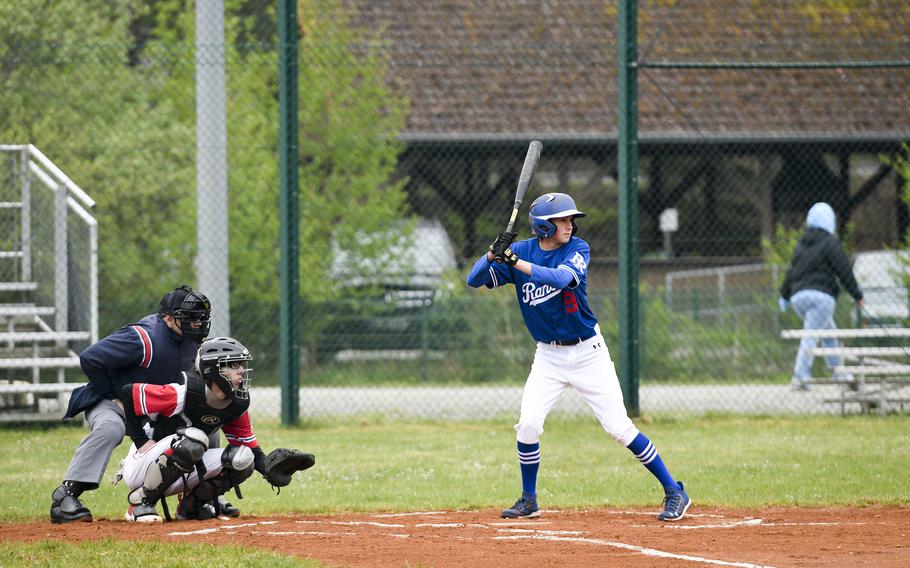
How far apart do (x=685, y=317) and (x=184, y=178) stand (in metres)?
6.17

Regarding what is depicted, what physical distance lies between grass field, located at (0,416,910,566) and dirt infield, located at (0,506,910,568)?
13.5 inches

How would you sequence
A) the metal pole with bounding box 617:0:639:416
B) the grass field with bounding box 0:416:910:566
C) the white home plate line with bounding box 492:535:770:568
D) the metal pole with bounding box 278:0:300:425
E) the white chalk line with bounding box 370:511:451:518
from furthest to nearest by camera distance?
the metal pole with bounding box 617:0:639:416, the metal pole with bounding box 278:0:300:425, the grass field with bounding box 0:416:910:566, the white chalk line with bounding box 370:511:451:518, the white home plate line with bounding box 492:535:770:568

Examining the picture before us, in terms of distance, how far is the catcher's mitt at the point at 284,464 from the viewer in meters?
6.78

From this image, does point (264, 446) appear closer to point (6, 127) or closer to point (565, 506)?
point (565, 506)

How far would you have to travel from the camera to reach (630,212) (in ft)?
37.9

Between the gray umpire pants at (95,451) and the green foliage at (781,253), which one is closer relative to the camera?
the gray umpire pants at (95,451)

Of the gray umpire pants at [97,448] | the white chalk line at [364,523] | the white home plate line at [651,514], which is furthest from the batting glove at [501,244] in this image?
the gray umpire pants at [97,448]

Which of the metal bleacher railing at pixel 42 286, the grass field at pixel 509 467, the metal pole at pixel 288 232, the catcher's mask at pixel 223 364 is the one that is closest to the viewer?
the catcher's mask at pixel 223 364

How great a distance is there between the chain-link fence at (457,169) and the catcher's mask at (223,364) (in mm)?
4537

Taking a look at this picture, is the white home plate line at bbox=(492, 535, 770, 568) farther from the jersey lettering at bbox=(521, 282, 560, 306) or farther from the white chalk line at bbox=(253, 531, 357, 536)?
the jersey lettering at bbox=(521, 282, 560, 306)

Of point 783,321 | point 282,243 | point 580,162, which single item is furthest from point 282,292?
point 580,162

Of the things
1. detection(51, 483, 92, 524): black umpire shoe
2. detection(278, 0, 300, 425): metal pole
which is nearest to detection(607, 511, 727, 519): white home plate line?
detection(51, 483, 92, 524): black umpire shoe

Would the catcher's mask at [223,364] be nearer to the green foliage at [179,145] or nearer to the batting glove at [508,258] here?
the batting glove at [508,258]

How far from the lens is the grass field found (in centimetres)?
782
